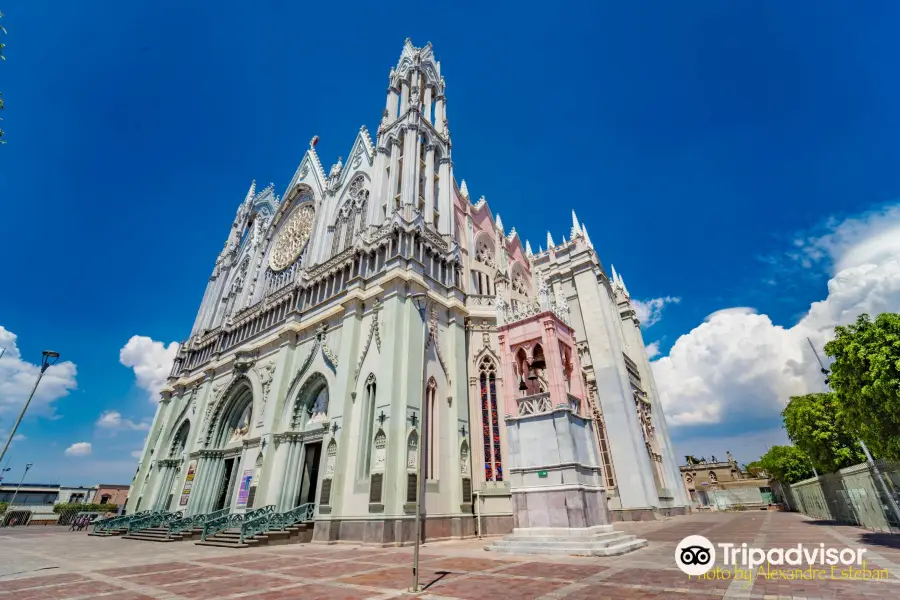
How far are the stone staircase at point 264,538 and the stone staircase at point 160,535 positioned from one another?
4.21 m

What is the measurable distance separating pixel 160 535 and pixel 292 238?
24.3 meters

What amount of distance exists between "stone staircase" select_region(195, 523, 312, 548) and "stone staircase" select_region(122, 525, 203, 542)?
13.8 feet

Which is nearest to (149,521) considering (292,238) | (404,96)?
(292,238)

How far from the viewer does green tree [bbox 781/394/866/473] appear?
74.3 feet

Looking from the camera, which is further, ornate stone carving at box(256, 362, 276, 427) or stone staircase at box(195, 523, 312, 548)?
ornate stone carving at box(256, 362, 276, 427)

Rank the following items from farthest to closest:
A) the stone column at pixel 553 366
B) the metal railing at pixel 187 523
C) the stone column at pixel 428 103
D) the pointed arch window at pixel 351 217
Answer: the stone column at pixel 428 103, the pointed arch window at pixel 351 217, the metal railing at pixel 187 523, the stone column at pixel 553 366

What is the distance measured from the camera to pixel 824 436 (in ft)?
75.3

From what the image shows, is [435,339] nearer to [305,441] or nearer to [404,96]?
[305,441]

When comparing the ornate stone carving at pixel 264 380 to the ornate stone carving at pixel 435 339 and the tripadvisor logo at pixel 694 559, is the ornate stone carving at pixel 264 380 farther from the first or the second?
the tripadvisor logo at pixel 694 559

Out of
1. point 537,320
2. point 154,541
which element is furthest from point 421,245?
point 154,541

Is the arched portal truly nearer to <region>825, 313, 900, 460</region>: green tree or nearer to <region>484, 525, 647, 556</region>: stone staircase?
<region>484, 525, 647, 556</region>: stone staircase

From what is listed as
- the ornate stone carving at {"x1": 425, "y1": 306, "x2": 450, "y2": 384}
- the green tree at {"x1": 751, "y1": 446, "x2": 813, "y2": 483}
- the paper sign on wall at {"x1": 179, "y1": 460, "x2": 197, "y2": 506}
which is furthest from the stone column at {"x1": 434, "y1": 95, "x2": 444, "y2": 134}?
the green tree at {"x1": 751, "y1": 446, "x2": 813, "y2": 483}

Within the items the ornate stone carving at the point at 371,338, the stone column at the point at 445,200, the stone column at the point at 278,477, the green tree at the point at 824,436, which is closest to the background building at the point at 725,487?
the green tree at the point at 824,436

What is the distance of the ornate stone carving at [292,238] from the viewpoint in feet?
116
